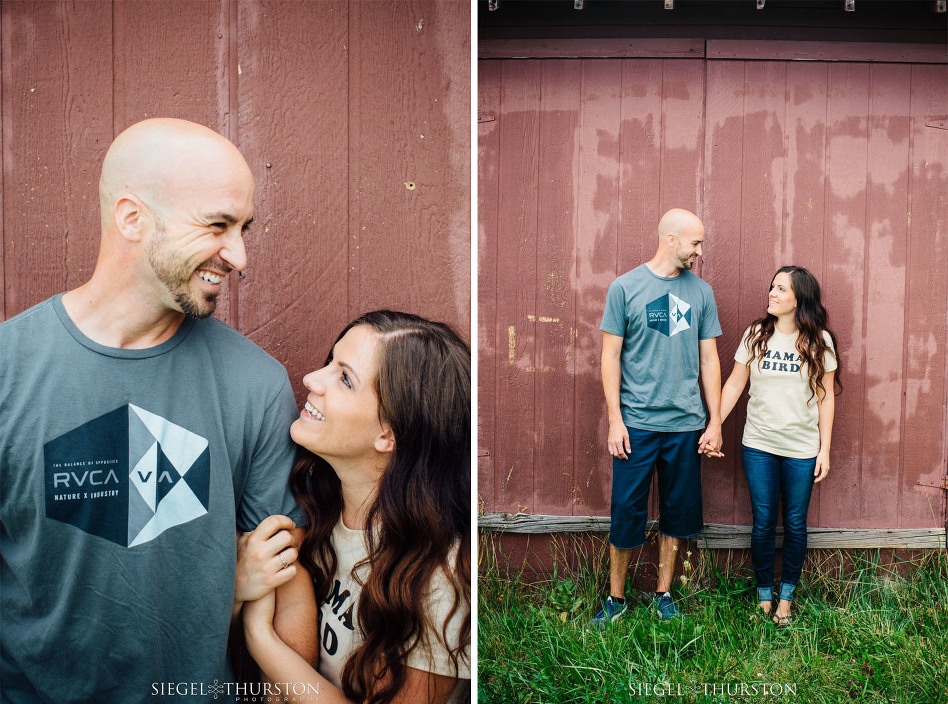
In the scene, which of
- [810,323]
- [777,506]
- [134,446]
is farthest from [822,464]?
[134,446]

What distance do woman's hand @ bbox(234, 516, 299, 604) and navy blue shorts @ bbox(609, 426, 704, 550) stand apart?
144 centimetres

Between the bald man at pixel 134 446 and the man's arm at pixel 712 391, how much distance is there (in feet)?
5.97

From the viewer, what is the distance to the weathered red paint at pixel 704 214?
8.27 ft

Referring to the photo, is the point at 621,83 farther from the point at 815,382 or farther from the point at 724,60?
the point at 815,382

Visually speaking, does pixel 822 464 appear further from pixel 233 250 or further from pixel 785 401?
pixel 233 250

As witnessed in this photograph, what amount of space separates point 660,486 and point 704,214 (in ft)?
4.09

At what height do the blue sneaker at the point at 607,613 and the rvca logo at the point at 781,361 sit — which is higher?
the rvca logo at the point at 781,361

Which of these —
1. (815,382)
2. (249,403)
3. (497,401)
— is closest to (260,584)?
(249,403)

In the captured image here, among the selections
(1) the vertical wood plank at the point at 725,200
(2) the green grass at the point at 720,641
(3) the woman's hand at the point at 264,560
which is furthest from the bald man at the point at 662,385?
(3) the woman's hand at the point at 264,560

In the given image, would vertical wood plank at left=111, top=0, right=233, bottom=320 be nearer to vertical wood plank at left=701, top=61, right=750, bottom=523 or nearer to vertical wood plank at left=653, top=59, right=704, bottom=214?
vertical wood plank at left=653, top=59, right=704, bottom=214

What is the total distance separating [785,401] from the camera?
238cm

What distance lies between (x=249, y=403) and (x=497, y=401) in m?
1.35

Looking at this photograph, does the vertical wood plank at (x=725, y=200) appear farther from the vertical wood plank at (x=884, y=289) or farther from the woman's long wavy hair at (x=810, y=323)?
the vertical wood plank at (x=884, y=289)

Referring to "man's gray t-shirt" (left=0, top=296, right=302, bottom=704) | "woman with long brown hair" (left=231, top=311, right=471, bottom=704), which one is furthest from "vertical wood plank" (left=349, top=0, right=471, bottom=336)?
"man's gray t-shirt" (left=0, top=296, right=302, bottom=704)
